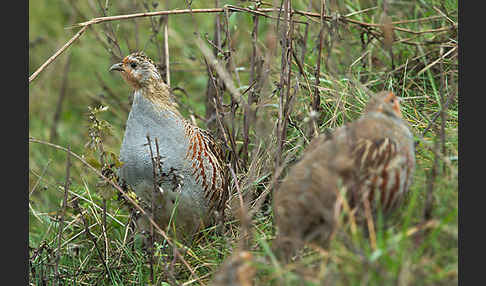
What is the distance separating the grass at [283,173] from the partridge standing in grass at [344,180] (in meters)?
0.10

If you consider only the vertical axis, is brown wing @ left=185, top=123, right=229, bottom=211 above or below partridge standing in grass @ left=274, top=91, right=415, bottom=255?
below

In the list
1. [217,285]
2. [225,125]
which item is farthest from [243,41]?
[217,285]

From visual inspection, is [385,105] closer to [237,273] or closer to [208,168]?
[237,273]

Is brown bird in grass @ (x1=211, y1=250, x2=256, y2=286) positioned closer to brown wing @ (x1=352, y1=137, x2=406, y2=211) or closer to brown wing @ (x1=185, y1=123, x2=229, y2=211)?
brown wing @ (x1=352, y1=137, x2=406, y2=211)

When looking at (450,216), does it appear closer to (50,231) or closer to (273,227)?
(273,227)

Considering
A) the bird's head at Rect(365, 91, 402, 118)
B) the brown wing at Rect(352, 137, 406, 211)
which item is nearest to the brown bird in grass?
the brown wing at Rect(352, 137, 406, 211)

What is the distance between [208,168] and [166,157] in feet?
1.24

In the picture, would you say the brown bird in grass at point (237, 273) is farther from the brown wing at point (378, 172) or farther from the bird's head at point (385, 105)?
the bird's head at point (385, 105)

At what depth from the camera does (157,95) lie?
14.1ft

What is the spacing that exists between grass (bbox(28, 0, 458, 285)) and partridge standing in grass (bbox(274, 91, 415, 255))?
100 millimetres

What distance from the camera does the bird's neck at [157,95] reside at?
14.0 feet

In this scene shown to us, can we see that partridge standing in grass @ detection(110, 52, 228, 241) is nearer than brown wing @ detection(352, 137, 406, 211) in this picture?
No

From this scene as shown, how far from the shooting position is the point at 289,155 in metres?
4.03

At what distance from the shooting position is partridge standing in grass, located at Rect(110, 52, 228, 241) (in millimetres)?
4141
